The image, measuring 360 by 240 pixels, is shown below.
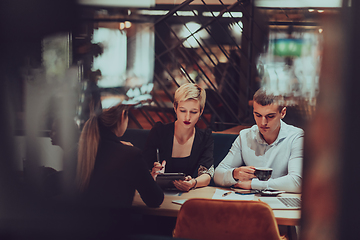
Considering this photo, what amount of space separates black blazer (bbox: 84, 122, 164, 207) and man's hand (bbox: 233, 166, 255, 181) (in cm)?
56

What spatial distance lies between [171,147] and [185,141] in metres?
0.11

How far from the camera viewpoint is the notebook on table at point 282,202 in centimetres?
152

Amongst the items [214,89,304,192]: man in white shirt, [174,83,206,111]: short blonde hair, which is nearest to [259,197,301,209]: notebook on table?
[214,89,304,192]: man in white shirt

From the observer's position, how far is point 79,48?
147 cm

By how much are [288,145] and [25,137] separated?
4.84 ft

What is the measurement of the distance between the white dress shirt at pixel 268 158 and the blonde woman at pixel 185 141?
15cm

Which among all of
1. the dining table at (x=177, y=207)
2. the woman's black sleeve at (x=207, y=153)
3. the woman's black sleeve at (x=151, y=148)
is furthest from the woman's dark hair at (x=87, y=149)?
the woman's black sleeve at (x=207, y=153)

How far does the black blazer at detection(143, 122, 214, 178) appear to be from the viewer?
213cm

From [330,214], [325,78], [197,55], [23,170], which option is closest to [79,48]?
[23,170]

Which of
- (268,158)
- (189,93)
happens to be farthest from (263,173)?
(189,93)

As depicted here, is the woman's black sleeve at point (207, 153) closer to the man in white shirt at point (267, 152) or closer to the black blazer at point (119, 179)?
the man in white shirt at point (267, 152)

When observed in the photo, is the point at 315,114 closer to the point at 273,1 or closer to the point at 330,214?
the point at 330,214

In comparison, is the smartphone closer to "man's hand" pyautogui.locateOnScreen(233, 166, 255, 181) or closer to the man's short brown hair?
"man's hand" pyautogui.locateOnScreen(233, 166, 255, 181)

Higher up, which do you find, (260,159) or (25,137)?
(25,137)
